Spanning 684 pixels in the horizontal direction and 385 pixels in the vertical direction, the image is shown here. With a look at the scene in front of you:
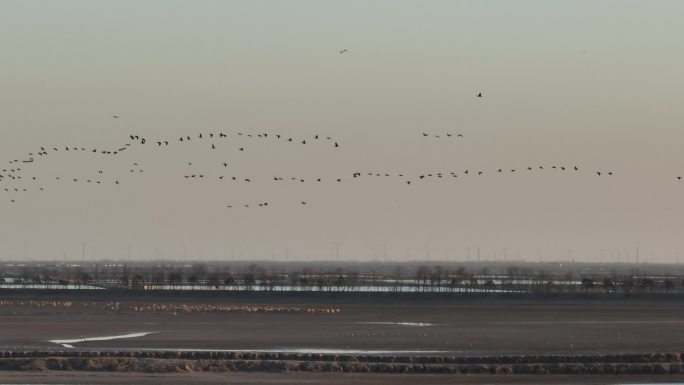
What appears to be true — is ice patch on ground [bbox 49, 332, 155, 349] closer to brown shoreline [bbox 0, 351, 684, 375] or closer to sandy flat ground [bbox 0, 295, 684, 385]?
sandy flat ground [bbox 0, 295, 684, 385]

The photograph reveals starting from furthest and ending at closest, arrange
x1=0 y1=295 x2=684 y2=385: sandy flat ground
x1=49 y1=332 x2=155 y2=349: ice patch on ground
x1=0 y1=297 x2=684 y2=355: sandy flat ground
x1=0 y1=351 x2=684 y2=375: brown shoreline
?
1. x1=0 y1=297 x2=684 y2=355: sandy flat ground
2. x1=49 y1=332 x2=155 y2=349: ice patch on ground
3. x1=0 y1=351 x2=684 y2=375: brown shoreline
4. x1=0 y1=295 x2=684 y2=385: sandy flat ground

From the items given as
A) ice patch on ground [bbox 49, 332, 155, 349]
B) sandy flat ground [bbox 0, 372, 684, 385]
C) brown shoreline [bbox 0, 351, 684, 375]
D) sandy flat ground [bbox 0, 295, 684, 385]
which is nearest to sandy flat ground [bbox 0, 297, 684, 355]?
sandy flat ground [bbox 0, 295, 684, 385]

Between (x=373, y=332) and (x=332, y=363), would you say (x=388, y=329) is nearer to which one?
(x=373, y=332)

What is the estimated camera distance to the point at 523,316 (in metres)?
104

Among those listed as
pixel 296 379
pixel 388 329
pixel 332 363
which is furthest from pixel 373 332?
pixel 296 379

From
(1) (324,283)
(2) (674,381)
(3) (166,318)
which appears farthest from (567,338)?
(1) (324,283)

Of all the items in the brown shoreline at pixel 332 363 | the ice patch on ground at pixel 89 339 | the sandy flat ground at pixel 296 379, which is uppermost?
Result: the ice patch on ground at pixel 89 339

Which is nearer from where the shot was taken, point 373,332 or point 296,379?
point 296,379

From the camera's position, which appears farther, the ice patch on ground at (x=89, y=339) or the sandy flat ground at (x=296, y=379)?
the ice patch on ground at (x=89, y=339)

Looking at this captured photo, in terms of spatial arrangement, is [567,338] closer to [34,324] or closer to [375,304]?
[34,324]

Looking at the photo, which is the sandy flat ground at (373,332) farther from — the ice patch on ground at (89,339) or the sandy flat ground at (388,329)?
the ice patch on ground at (89,339)

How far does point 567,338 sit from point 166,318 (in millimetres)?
28160

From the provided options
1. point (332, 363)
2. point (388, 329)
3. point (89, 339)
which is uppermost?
point (388, 329)

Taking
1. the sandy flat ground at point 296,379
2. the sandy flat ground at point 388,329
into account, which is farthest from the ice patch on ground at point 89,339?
the sandy flat ground at point 296,379
